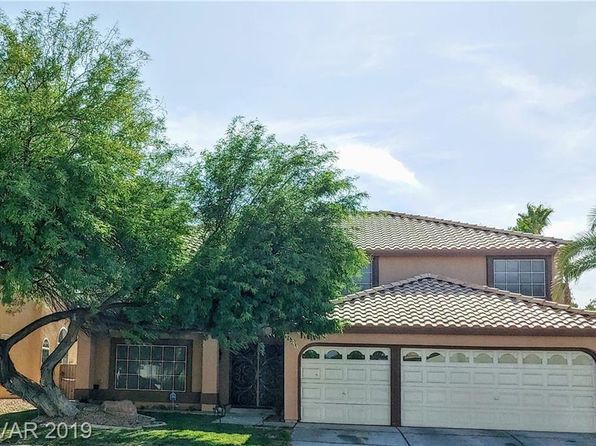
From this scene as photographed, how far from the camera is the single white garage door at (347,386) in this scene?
55.0 feet

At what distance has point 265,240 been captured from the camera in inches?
573

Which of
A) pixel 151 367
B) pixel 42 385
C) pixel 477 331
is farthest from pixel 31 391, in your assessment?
pixel 477 331

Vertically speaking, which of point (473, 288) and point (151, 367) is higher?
A: point (473, 288)

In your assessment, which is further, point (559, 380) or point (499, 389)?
point (499, 389)

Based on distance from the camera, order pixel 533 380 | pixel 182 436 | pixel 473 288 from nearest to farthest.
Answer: pixel 182 436 → pixel 533 380 → pixel 473 288

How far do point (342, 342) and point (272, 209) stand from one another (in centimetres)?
473

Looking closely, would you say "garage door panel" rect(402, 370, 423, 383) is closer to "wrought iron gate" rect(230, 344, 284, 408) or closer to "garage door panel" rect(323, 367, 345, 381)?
Answer: "garage door panel" rect(323, 367, 345, 381)

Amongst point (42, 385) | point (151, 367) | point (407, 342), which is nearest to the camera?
point (42, 385)

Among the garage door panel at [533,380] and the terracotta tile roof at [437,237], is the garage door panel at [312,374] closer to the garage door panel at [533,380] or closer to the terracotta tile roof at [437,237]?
the terracotta tile roof at [437,237]

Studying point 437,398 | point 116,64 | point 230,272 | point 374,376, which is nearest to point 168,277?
point 230,272

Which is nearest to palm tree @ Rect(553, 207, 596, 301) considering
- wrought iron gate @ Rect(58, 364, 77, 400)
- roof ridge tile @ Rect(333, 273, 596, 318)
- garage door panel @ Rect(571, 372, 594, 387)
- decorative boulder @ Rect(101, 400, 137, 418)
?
roof ridge tile @ Rect(333, 273, 596, 318)

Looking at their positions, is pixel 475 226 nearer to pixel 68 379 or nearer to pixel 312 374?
pixel 312 374
